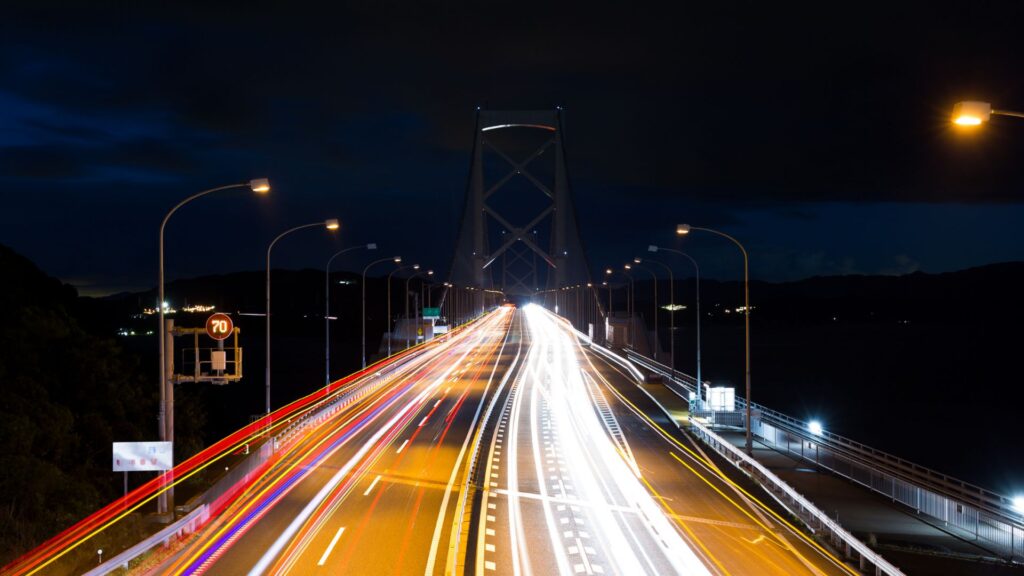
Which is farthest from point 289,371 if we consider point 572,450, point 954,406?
point 572,450

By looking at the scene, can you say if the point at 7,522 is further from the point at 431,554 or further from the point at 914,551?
the point at 914,551

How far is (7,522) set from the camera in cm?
2559

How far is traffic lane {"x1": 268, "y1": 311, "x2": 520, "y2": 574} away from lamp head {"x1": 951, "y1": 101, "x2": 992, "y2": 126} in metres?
11.0

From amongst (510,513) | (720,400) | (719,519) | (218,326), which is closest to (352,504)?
(510,513)

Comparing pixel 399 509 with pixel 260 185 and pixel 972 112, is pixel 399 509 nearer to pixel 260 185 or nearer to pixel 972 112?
pixel 260 185

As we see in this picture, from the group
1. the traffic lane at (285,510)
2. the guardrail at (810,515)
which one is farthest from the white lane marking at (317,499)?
the guardrail at (810,515)

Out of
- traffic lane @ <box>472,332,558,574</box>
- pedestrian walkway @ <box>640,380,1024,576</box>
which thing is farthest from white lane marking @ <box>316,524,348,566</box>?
pedestrian walkway @ <box>640,380,1024,576</box>

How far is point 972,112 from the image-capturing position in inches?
397

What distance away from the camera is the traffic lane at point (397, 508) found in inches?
671

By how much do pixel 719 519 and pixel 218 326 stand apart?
12599mm

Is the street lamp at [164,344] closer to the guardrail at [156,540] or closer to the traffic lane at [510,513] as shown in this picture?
the guardrail at [156,540]

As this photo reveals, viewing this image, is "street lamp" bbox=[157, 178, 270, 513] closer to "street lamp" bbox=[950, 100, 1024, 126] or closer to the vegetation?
the vegetation

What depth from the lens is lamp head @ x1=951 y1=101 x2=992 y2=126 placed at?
10.1 meters

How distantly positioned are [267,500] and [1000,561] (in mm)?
16338
